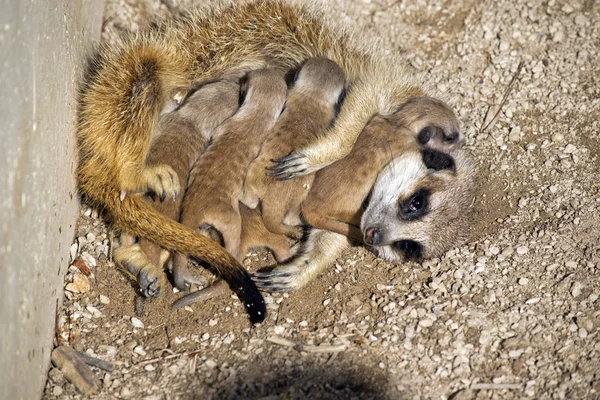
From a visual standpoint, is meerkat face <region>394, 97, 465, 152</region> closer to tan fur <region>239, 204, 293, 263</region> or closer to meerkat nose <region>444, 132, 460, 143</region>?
meerkat nose <region>444, 132, 460, 143</region>

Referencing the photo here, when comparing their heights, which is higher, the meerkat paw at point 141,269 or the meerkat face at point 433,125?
the meerkat face at point 433,125

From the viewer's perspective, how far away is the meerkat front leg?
328 cm

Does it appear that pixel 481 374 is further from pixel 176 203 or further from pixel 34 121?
pixel 34 121

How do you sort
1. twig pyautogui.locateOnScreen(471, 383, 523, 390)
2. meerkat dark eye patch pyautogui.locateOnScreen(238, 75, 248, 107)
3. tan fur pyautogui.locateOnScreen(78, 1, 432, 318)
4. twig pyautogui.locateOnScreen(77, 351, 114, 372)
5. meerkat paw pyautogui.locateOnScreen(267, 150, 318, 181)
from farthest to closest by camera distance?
meerkat dark eye patch pyautogui.locateOnScreen(238, 75, 248, 107) < meerkat paw pyautogui.locateOnScreen(267, 150, 318, 181) < tan fur pyautogui.locateOnScreen(78, 1, 432, 318) < twig pyautogui.locateOnScreen(77, 351, 114, 372) < twig pyautogui.locateOnScreen(471, 383, 523, 390)

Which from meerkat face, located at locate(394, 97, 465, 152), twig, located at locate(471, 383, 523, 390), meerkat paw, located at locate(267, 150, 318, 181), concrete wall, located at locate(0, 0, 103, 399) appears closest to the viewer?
concrete wall, located at locate(0, 0, 103, 399)

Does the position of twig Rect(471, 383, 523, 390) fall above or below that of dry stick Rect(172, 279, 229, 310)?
above

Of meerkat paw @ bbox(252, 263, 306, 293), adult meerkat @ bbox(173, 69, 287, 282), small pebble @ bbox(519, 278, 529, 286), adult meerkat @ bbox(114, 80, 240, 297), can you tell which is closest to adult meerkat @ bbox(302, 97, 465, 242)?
meerkat paw @ bbox(252, 263, 306, 293)

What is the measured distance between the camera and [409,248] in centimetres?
336

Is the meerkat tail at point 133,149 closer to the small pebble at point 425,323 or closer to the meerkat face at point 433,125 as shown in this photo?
the small pebble at point 425,323

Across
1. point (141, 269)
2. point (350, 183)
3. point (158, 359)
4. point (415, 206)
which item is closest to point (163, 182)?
point (141, 269)

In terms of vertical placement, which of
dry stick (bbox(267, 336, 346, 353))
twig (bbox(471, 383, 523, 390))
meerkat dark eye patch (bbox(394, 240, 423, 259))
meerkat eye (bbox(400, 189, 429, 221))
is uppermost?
meerkat eye (bbox(400, 189, 429, 221))

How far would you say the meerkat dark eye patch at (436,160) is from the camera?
3342 millimetres

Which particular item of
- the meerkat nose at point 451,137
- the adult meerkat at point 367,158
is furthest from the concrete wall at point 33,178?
the meerkat nose at point 451,137

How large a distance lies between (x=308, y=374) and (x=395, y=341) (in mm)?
403
